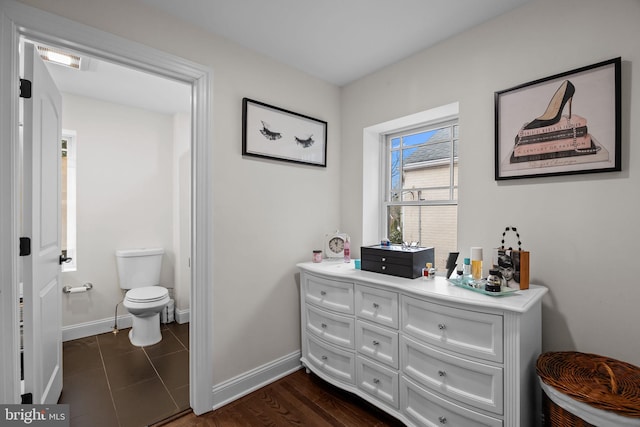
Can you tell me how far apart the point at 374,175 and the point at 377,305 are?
4.27 feet

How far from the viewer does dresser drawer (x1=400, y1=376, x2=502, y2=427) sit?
1.44 meters

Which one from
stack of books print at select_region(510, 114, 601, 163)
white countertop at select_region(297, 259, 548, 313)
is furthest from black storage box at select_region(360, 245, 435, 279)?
stack of books print at select_region(510, 114, 601, 163)

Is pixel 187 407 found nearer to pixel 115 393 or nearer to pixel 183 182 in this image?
pixel 115 393

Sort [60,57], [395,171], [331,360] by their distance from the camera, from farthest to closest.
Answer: [395,171], [60,57], [331,360]

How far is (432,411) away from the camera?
160 centimetres

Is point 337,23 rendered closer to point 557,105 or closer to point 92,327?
point 557,105

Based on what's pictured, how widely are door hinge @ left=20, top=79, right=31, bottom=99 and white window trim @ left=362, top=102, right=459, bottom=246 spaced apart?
7.20 feet

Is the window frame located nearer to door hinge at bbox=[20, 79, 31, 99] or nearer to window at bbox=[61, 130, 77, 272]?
door hinge at bbox=[20, 79, 31, 99]

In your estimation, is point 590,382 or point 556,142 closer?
point 590,382

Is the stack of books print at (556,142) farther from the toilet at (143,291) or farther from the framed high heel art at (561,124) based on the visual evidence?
the toilet at (143,291)

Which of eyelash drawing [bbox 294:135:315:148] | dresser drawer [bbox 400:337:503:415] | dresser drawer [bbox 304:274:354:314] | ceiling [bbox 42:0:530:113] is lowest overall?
dresser drawer [bbox 400:337:503:415]

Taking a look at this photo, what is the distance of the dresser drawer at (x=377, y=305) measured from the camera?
1.80m

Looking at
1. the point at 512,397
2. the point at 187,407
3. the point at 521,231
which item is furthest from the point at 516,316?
the point at 187,407

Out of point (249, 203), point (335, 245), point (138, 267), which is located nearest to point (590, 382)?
point (335, 245)
